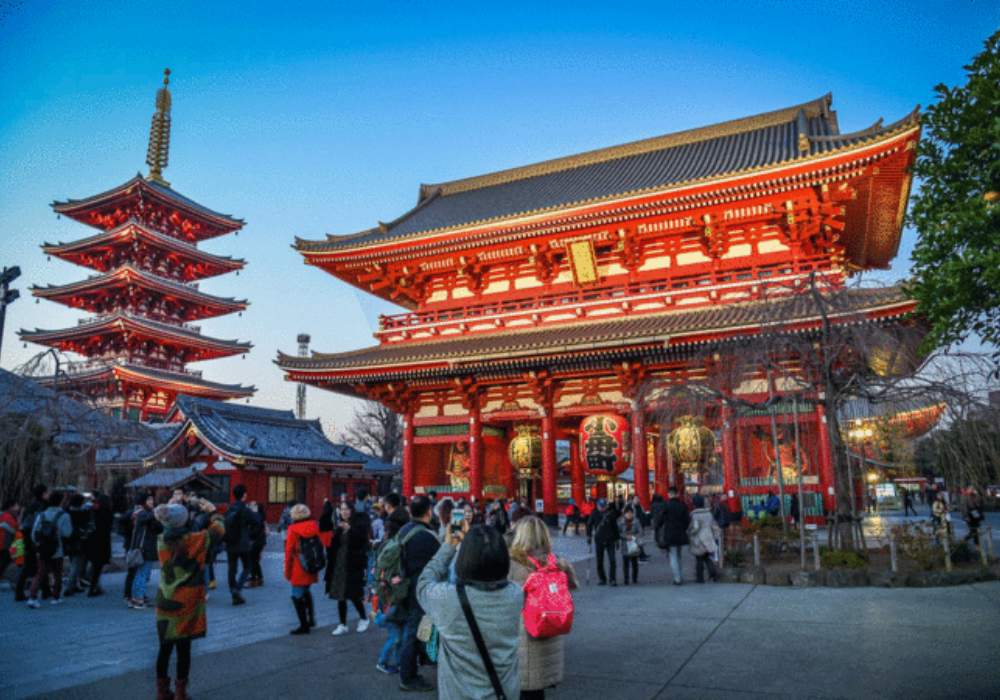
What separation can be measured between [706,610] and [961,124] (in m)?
7.58

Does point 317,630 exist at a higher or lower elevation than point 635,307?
lower

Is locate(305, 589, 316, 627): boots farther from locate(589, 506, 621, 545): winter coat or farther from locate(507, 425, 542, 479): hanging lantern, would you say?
locate(507, 425, 542, 479): hanging lantern

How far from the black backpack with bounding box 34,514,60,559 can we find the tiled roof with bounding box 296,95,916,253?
1517 centimetres

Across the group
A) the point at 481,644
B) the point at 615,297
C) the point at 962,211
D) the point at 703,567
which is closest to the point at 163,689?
the point at 481,644

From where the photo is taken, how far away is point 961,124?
9.22 meters

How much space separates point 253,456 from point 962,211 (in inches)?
983

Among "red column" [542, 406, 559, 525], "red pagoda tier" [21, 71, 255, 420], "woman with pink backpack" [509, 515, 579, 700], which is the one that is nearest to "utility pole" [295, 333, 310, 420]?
"red pagoda tier" [21, 71, 255, 420]

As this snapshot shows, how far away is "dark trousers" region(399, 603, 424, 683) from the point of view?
5.91 metres

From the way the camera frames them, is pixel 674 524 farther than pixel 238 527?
No

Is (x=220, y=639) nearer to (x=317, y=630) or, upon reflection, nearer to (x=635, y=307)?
(x=317, y=630)

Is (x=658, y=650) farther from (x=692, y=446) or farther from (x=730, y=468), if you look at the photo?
(x=730, y=468)

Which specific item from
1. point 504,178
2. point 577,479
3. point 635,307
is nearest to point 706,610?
point 635,307

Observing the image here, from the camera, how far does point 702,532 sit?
1100cm

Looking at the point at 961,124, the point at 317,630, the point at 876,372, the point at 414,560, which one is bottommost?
the point at 317,630
